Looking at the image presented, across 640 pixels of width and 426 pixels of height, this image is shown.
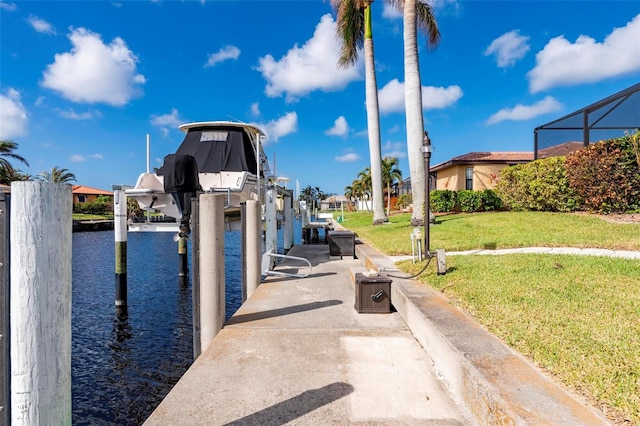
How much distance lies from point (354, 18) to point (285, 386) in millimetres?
20302

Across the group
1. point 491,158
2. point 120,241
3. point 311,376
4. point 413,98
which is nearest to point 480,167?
point 491,158

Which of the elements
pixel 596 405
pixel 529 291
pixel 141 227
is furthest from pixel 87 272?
pixel 596 405

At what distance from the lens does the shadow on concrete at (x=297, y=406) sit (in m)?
2.81

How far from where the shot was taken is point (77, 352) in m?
6.81

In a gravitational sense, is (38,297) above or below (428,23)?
below

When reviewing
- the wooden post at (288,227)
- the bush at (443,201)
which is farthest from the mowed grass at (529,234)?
the bush at (443,201)

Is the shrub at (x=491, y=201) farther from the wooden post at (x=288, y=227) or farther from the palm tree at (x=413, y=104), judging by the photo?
the wooden post at (x=288, y=227)

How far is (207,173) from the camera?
11578mm

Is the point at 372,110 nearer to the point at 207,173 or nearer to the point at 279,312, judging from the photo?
the point at 207,173

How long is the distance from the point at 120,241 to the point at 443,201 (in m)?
15.8

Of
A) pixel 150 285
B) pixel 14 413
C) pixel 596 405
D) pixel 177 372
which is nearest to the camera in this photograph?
pixel 14 413

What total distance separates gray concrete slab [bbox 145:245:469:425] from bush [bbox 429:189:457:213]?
53.1 ft

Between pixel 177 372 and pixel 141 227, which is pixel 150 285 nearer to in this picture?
pixel 141 227

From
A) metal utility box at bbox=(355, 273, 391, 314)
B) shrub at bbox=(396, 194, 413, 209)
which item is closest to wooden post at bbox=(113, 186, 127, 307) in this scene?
metal utility box at bbox=(355, 273, 391, 314)
